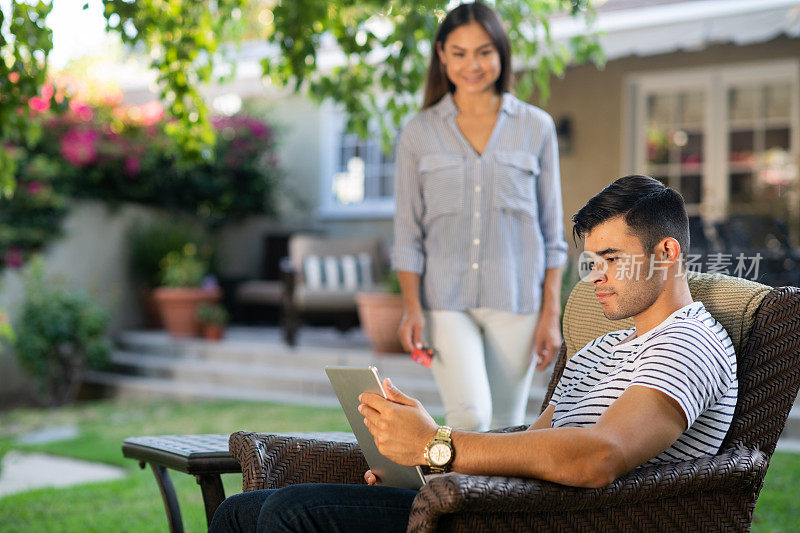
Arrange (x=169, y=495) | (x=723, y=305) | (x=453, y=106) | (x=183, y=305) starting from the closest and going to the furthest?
(x=723, y=305)
(x=169, y=495)
(x=453, y=106)
(x=183, y=305)

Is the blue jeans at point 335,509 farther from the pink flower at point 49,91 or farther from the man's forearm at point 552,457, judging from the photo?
the pink flower at point 49,91

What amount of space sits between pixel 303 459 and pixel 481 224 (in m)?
1.09

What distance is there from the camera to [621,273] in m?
1.75

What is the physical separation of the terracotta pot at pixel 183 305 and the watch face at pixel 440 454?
7.52 metres

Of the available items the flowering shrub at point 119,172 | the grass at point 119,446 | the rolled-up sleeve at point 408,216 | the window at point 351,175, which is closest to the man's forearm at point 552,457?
the rolled-up sleeve at point 408,216

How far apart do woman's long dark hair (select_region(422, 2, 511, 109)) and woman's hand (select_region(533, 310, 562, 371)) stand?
2.50 ft

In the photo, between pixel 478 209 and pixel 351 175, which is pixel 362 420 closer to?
pixel 478 209

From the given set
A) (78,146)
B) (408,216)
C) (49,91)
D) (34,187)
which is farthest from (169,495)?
(78,146)

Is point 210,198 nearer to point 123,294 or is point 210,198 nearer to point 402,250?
point 123,294

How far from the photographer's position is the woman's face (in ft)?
9.00

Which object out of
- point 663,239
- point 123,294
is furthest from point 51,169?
point 663,239

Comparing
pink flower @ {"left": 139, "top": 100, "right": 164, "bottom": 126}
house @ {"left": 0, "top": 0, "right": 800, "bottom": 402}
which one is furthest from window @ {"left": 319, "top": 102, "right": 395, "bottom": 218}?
pink flower @ {"left": 139, "top": 100, "right": 164, "bottom": 126}

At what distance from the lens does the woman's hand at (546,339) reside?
2805mm

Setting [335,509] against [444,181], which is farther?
[444,181]
